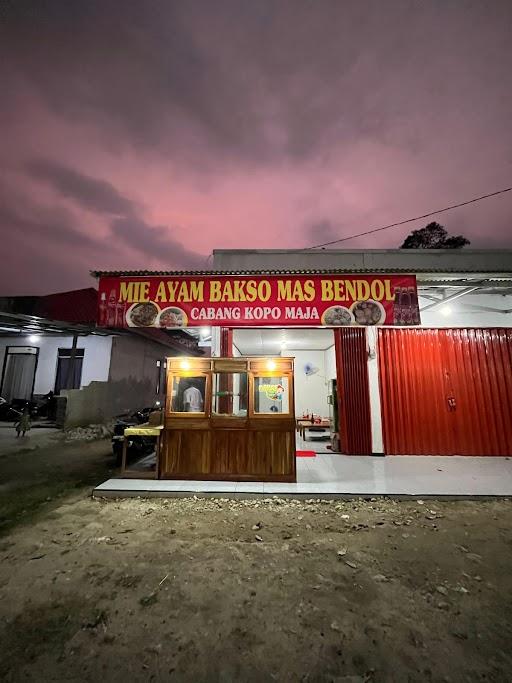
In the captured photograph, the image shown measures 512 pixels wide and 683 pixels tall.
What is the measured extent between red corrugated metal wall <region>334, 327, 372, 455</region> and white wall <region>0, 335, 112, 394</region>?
12.1 meters

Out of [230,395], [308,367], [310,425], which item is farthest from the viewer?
[308,367]

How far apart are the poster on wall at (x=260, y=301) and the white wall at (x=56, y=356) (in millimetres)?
10021

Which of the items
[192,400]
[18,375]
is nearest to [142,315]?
[192,400]

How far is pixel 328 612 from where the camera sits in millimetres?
2625

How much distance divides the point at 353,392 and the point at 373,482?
297 cm

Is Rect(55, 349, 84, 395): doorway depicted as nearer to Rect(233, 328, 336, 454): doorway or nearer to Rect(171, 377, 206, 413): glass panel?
Rect(233, 328, 336, 454): doorway

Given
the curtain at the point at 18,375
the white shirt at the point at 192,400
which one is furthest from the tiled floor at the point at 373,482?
the curtain at the point at 18,375

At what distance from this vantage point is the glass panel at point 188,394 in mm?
6262

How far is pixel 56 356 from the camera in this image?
632 inches

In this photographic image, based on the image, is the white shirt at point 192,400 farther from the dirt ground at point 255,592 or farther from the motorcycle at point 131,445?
the motorcycle at point 131,445

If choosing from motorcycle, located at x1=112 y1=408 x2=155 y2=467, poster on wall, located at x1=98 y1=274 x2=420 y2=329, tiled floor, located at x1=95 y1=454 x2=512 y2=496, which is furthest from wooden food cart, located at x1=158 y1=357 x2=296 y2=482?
motorcycle, located at x1=112 y1=408 x2=155 y2=467

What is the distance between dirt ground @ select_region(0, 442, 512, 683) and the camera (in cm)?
Answer: 212

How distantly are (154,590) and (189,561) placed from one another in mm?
550

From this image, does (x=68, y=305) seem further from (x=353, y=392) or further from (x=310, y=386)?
(x=353, y=392)
